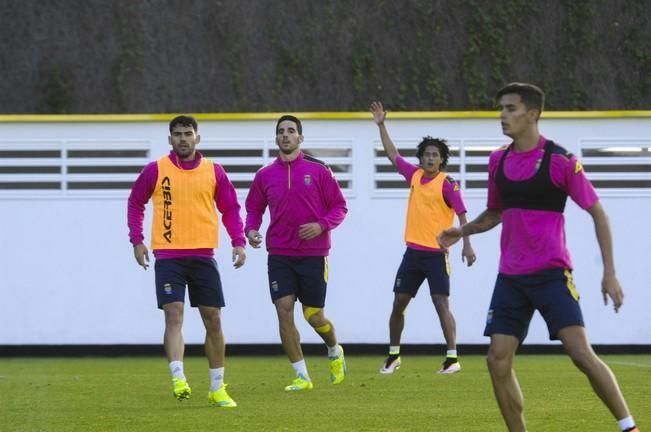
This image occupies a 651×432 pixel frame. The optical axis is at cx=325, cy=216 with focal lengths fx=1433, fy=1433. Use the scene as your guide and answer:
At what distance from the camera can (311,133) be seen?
17.7 meters

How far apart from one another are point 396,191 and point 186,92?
27.1 feet

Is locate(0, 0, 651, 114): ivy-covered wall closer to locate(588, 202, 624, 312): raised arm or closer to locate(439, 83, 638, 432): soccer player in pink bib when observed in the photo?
locate(439, 83, 638, 432): soccer player in pink bib

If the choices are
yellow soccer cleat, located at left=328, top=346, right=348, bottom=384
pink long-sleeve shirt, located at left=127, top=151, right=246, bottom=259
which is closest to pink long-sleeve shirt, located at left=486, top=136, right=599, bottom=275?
pink long-sleeve shirt, located at left=127, top=151, right=246, bottom=259

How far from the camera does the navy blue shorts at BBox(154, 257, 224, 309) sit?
10828mm

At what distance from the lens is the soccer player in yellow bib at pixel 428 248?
46.6ft

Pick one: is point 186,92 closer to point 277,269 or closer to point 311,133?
point 311,133

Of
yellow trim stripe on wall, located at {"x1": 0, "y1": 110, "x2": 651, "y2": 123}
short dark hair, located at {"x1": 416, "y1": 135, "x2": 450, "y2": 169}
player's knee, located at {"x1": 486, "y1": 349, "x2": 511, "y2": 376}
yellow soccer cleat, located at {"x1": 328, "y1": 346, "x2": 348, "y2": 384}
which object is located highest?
yellow trim stripe on wall, located at {"x1": 0, "y1": 110, "x2": 651, "y2": 123}

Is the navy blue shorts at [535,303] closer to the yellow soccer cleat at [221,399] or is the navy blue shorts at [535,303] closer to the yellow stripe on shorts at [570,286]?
the yellow stripe on shorts at [570,286]

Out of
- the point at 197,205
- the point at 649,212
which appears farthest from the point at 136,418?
the point at 649,212

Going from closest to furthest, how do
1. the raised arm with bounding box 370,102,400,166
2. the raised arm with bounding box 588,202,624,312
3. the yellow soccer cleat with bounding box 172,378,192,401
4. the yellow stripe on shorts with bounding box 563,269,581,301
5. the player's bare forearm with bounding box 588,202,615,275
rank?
the raised arm with bounding box 588,202,624,312 < the player's bare forearm with bounding box 588,202,615,275 < the yellow stripe on shorts with bounding box 563,269,581,301 < the yellow soccer cleat with bounding box 172,378,192,401 < the raised arm with bounding box 370,102,400,166

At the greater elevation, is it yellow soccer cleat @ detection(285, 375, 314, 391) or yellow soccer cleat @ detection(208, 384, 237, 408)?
yellow soccer cleat @ detection(208, 384, 237, 408)

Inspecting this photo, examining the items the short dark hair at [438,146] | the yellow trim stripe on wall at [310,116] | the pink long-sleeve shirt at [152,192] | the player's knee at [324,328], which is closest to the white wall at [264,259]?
the yellow trim stripe on wall at [310,116]

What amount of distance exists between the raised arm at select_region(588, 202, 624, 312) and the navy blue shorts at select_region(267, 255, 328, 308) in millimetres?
5108

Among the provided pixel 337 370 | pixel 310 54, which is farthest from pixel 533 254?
pixel 310 54
